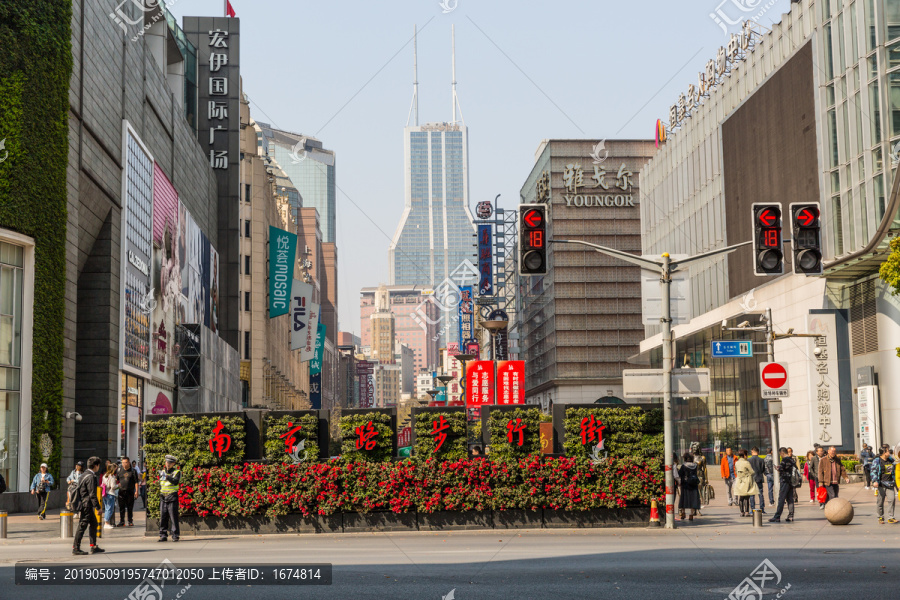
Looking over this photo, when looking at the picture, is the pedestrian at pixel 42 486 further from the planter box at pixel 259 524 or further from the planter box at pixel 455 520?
the planter box at pixel 455 520

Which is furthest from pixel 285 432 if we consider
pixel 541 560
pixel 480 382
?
pixel 480 382

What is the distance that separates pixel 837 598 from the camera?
11.9 meters

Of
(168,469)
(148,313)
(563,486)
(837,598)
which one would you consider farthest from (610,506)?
(148,313)

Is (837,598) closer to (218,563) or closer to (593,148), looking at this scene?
(218,563)

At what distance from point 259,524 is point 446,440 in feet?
16.9

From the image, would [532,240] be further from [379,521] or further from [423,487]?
[379,521]

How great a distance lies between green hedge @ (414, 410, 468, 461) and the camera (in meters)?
25.4

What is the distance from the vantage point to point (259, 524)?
24.1 metres

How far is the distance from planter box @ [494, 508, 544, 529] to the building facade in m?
87.6

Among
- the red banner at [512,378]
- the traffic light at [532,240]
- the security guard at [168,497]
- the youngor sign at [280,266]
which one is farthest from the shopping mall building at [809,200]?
the youngor sign at [280,266]

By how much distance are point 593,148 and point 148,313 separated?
70.5 meters

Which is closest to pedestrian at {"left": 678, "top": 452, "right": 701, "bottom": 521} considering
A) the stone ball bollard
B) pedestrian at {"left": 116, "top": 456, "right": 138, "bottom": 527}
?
the stone ball bollard

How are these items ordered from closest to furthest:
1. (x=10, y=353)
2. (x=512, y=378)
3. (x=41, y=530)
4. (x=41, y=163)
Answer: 1. (x=41, y=530)
2. (x=10, y=353)
3. (x=41, y=163)
4. (x=512, y=378)

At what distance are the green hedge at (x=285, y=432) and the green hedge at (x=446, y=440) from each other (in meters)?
2.64
